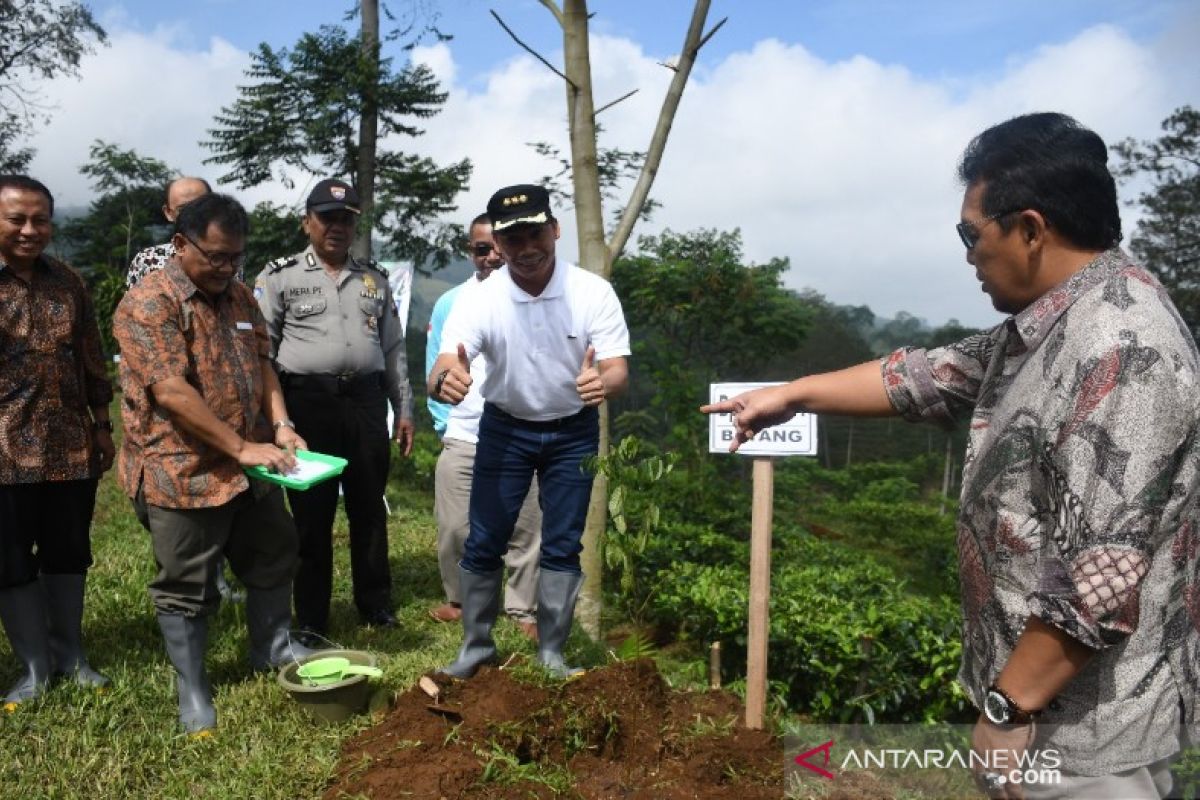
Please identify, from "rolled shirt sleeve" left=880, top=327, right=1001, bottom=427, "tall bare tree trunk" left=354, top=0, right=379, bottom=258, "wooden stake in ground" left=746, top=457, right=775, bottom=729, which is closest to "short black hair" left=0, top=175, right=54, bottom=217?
"wooden stake in ground" left=746, top=457, right=775, bottom=729

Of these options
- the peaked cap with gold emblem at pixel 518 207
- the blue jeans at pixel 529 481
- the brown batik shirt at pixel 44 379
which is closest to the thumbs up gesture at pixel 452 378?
the blue jeans at pixel 529 481

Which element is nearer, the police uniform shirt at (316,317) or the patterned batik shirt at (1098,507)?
the patterned batik shirt at (1098,507)

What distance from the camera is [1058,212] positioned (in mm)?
1625

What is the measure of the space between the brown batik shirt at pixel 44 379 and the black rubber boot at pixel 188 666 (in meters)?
0.73

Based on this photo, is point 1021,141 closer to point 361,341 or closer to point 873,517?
point 361,341

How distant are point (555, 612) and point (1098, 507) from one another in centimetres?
245

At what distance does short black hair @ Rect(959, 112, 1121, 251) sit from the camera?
1603mm

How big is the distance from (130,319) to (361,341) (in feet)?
3.82

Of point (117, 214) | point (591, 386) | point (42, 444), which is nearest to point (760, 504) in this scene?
point (591, 386)

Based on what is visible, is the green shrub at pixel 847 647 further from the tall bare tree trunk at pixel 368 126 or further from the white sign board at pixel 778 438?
the tall bare tree trunk at pixel 368 126

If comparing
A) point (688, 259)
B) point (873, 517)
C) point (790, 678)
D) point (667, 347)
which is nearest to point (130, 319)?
point (790, 678)

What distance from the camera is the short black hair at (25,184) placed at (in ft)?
11.1

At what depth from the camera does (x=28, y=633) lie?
11.5 ft

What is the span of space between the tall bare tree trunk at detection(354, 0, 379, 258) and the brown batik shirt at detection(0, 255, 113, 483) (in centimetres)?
1137
